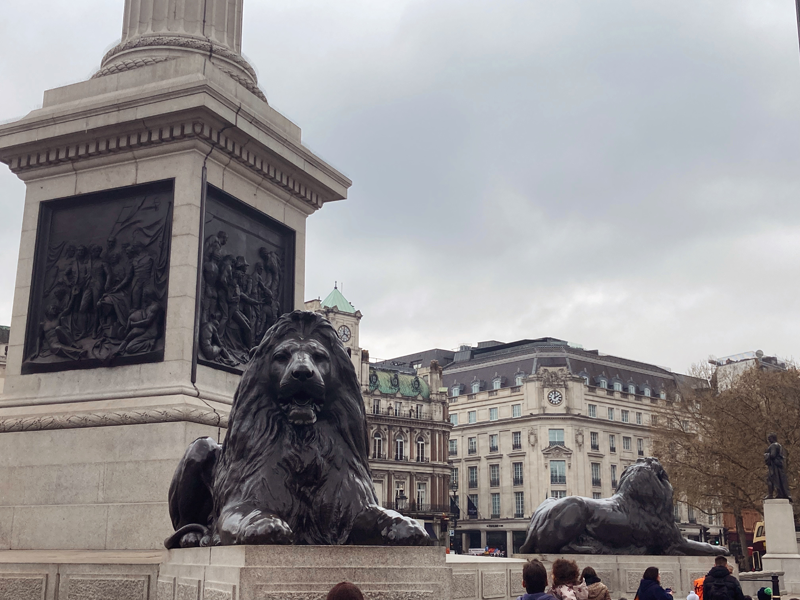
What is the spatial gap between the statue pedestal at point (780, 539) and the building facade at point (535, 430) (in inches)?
2126

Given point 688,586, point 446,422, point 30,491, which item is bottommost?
point 688,586

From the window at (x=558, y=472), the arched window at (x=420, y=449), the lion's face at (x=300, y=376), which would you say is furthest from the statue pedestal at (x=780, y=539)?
the arched window at (x=420, y=449)

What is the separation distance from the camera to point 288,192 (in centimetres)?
1406

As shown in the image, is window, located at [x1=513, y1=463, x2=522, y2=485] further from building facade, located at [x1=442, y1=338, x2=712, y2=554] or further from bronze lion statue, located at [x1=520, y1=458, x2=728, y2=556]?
bronze lion statue, located at [x1=520, y1=458, x2=728, y2=556]

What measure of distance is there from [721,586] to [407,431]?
74.7m

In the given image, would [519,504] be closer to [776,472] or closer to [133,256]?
[776,472]

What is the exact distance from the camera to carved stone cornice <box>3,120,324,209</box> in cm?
1236

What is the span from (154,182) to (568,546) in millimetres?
7373

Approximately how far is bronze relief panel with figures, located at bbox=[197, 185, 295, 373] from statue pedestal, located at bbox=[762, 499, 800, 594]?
58.5 feet

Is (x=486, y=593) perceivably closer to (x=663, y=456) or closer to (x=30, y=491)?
(x=30, y=491)

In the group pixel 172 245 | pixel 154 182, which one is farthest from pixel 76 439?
pixel 154 182

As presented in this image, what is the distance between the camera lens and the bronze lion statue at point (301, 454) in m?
6.98

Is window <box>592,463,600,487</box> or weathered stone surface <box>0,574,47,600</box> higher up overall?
window <box>592,463,600,487</box>

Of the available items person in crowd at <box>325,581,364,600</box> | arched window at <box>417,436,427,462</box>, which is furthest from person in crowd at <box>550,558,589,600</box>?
arched window at <box>417,436,427,462</box>
